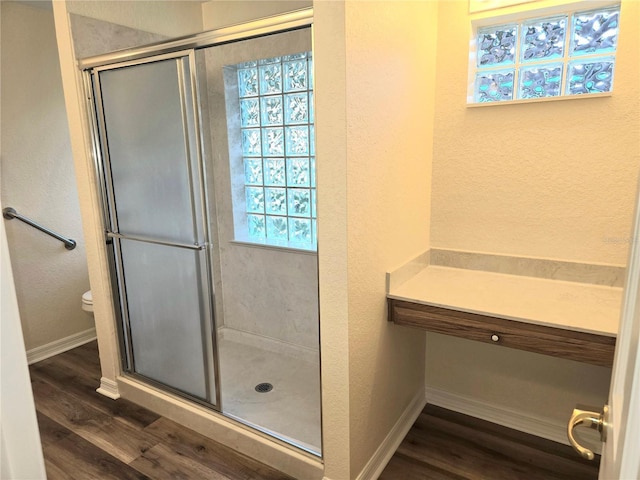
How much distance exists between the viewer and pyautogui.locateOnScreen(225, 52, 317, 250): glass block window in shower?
2.79m

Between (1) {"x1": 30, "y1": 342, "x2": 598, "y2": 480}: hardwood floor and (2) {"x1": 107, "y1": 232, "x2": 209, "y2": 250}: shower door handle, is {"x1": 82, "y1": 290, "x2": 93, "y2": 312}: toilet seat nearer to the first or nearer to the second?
(1) {"x1": 30, "y1": 342, "x2": 598, "y2": 480}: hardwood floor

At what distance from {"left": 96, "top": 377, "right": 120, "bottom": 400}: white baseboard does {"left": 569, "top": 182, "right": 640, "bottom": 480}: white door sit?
256cm

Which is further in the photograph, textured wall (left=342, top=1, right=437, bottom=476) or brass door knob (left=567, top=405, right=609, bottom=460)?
textured wall (left=342, top=1, right=437, bottom=476)

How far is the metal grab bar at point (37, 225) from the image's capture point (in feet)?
9.40

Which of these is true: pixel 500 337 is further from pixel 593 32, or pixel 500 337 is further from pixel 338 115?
pixel 593 32

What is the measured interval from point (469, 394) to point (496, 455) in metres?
0.37

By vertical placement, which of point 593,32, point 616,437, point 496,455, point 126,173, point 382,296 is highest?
point 593,32

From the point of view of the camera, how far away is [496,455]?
6.91 feet

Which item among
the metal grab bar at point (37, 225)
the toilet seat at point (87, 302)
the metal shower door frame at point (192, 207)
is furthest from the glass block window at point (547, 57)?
the metal grab bar at point (37, 225)

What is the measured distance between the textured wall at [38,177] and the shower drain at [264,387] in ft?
5.53

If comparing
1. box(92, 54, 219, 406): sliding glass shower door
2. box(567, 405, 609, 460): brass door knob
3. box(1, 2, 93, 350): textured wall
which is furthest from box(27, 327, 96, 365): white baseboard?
box(567, 405, 609, 460): brass door knob

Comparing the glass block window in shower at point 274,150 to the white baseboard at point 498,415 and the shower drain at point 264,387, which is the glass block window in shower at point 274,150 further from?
the white baseboard at point 498,415

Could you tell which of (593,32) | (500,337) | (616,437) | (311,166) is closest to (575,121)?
(593,32)

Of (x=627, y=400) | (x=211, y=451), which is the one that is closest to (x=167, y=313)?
(x=211, y=451)
